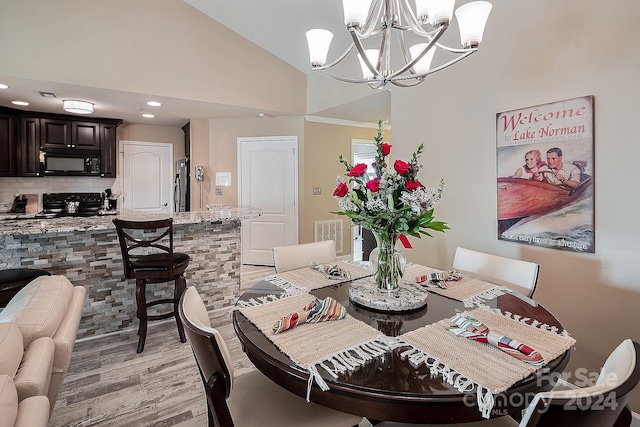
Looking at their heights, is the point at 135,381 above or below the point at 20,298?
below

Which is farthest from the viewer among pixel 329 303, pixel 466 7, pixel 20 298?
pixel 466 7

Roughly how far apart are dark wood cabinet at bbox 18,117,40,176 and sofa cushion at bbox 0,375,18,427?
5.01m

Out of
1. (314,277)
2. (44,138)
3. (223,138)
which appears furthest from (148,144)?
(314,277)

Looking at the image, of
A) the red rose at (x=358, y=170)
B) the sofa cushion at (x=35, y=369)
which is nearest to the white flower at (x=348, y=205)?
the red rose at (x=358, y=170)

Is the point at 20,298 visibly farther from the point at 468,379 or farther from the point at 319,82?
the point at 319,82

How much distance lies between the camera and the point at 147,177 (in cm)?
570

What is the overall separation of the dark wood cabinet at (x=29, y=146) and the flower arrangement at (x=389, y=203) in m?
5.22

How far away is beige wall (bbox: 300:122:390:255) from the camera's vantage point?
17.1 feet

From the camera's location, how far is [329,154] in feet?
17.8

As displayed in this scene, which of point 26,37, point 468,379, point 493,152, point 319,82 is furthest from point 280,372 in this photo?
point 319,82

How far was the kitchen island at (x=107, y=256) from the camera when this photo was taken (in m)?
2.54

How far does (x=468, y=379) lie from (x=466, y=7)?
5.40 ft

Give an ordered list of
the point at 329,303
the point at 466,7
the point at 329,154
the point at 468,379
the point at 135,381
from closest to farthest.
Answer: the point at 468,379 < the point at 329,303 < the point at 466,7 < the point at 135,381 < the point at 329,154

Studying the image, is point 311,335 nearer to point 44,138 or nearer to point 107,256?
point 107,256
